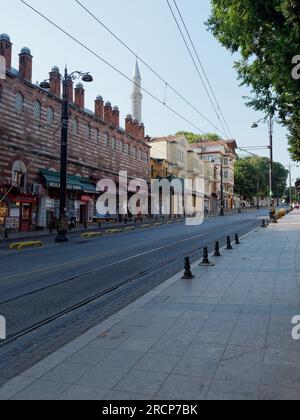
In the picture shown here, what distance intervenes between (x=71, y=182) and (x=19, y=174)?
249 inches

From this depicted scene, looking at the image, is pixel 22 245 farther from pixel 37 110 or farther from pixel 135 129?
pixel 135 129

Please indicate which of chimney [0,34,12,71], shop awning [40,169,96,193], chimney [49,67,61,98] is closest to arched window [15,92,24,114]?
chimney [0,34,12,71]

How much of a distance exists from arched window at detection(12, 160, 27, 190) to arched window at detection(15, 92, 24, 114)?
4.01 m

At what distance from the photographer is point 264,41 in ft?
32.0

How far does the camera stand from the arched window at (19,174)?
2926cm

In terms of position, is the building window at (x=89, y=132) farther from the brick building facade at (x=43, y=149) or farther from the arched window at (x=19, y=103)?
the arched window at (x=19, y=103)

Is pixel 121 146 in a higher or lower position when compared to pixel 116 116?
lower

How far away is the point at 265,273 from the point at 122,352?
6.61 metres

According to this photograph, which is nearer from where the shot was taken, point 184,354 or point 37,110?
point 184,354

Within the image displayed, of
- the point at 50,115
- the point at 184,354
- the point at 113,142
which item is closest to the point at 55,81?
the point at 50,115

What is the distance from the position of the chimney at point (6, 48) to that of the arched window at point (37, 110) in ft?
13.0

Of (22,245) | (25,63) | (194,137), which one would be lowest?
(22,245)
